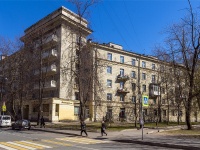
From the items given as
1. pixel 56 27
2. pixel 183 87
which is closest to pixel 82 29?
pixel 183 87

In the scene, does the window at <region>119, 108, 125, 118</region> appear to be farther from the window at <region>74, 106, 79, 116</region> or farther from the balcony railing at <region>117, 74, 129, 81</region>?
the window at <region>74, 106, 79, 116</region>

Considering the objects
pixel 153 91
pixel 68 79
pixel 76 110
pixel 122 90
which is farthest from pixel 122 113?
pixel 68 79

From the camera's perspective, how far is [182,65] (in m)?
34.9

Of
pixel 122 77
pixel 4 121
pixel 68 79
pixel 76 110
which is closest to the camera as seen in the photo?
pixel 4 121

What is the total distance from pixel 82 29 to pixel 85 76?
20.1 feet

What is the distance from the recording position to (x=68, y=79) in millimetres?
51500

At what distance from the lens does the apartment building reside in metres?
42.9

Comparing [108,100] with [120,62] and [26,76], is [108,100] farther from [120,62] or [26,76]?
[26,76]

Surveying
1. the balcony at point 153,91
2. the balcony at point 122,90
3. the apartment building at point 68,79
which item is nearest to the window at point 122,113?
the apartment building at point 68,79

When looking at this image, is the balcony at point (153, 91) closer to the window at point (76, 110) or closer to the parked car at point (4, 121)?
the window at point (76, 110)

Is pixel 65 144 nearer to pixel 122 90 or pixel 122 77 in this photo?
pixel 122 90

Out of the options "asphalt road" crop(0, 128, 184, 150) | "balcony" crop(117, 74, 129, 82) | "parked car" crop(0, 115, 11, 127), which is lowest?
"parked car" crop(0, 115, 11, 127)

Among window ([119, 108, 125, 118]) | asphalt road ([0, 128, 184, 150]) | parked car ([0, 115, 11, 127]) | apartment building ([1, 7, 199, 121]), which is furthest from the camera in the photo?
window ([119, 108, 125, 118])

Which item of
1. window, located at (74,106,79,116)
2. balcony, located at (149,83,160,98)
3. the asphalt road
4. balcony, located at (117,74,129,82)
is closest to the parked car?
window, located at (74,106,79,116)
